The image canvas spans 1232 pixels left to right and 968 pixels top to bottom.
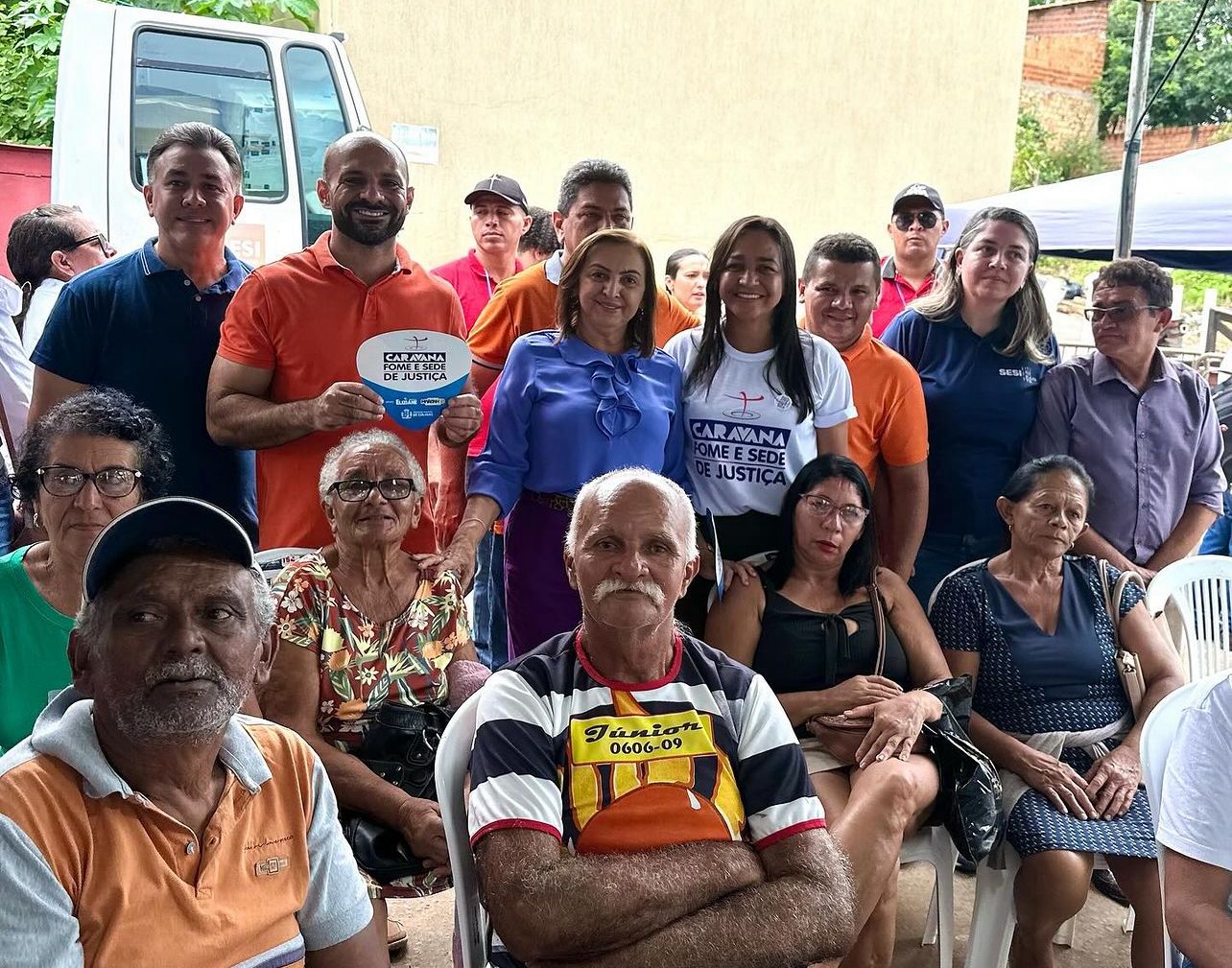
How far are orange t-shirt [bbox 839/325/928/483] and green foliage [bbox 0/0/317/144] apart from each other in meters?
6.34

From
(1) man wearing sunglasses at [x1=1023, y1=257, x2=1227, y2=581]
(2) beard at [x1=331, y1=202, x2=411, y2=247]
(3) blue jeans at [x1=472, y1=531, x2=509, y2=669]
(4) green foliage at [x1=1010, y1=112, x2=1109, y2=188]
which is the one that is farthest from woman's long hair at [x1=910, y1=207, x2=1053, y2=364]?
(4) green foliage at [x1=1010, y1=112, x2=1109, y2=188]

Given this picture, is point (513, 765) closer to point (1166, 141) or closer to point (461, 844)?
point (461, 844)

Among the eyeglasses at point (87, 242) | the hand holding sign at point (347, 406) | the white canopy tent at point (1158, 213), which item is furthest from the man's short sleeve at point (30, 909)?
the white canopy tent at point (1158, 213)

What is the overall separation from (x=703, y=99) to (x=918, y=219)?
6640 mm

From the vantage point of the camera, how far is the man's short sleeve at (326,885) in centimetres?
162

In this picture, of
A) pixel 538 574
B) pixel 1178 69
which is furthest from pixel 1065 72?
pixel 538 574

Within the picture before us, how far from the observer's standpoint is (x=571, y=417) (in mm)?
2893

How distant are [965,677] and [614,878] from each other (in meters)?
1.32

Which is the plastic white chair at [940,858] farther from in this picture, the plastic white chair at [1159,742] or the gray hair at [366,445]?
the gray hair at [366,445]

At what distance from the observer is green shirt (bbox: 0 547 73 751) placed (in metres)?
2.01

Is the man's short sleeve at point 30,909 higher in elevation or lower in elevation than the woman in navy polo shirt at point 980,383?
lower

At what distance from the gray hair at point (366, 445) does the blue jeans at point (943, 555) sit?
1.73m

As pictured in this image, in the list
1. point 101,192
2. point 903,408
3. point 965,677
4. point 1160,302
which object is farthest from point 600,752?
point 101,192

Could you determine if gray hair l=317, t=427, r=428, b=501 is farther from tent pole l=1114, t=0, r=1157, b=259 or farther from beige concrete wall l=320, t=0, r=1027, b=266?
beige concrete wall l=320, t=0, r=1027, b=266
